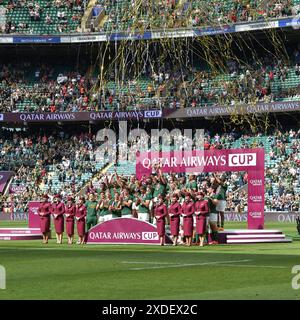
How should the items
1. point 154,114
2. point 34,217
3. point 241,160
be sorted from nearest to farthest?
1. point 241,160
2. point 34,217
3. point 154,114

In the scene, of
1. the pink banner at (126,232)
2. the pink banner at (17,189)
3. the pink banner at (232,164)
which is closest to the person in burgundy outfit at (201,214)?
the pink banner at (126,232)

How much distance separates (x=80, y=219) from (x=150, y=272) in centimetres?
1215

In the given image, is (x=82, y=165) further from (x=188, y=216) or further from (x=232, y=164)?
(x=188, y=216)

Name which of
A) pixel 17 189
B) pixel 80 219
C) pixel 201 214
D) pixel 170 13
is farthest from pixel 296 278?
pixel 17 189

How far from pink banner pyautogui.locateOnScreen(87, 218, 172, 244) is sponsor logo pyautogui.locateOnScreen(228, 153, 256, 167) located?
4.85m

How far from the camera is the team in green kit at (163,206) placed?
26.0 metres

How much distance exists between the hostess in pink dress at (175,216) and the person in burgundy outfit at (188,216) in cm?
17

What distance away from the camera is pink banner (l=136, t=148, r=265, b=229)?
30641 mm

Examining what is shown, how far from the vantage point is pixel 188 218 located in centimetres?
2583
